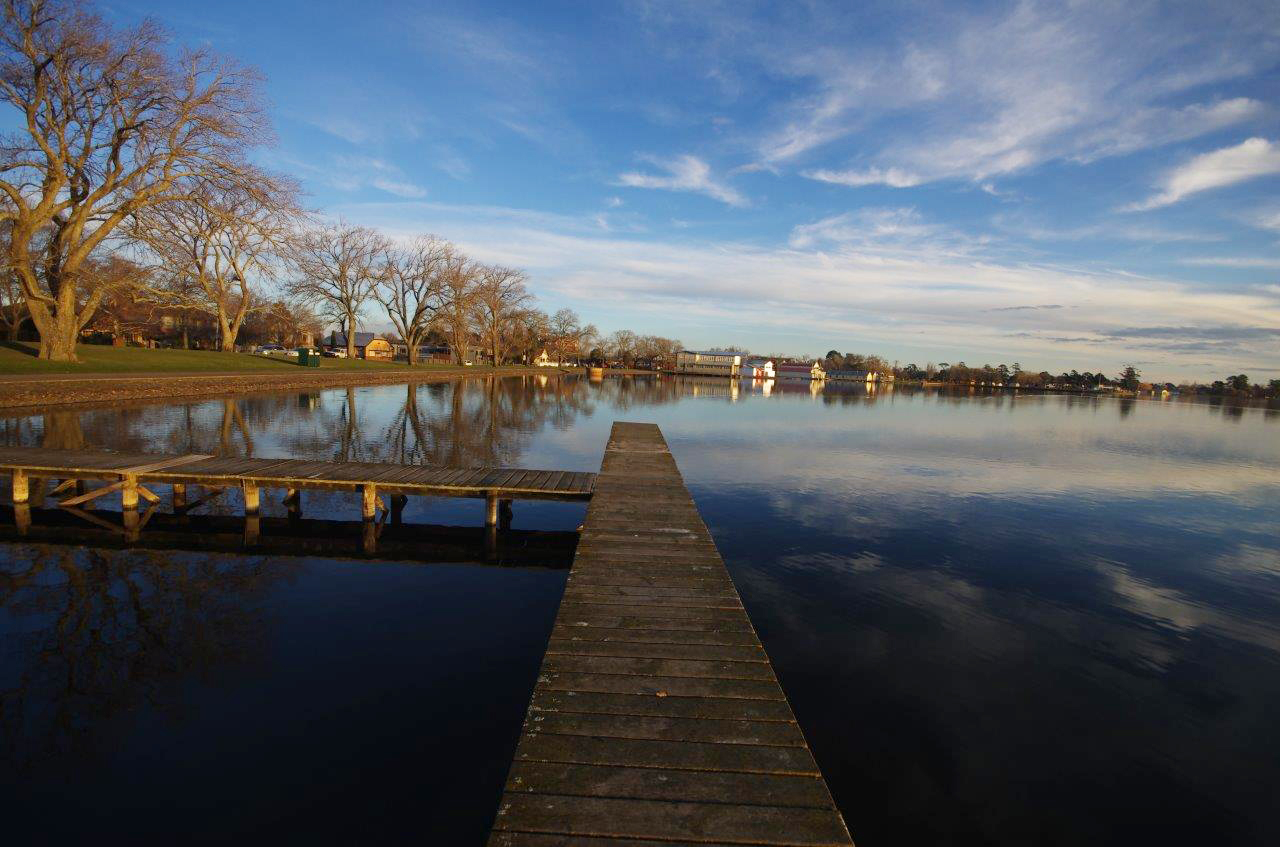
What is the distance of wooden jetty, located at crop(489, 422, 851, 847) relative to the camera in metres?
3.32

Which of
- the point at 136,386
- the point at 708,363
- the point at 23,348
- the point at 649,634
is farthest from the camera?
the point at 708,363

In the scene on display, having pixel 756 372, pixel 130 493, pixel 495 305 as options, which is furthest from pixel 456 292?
pixel 756 372

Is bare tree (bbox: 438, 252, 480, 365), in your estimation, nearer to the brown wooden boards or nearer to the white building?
the brown wooden boards

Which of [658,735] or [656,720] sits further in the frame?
[656,720]

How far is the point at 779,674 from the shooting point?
7.34 m

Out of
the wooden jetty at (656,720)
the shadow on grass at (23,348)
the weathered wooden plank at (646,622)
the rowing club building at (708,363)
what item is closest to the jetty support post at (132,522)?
the wooden jetty at (656,720)

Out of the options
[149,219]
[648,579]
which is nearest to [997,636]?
[648,579]

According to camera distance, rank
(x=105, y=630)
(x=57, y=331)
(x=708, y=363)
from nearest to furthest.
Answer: (x=105, y=630)
(x=57, y=331)
(x=708, y=363)

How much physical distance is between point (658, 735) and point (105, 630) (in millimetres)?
7436

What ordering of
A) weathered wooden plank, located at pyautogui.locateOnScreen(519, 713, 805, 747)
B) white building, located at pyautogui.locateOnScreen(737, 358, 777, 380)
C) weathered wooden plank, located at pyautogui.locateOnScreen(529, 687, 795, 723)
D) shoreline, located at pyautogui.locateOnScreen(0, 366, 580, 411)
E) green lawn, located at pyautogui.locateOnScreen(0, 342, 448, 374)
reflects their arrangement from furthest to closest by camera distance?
white building, located at pyautogui.locateOnScreen(737, 358, 777, 380), green lawn, located at pyautogui.locateOnScreen(0, 342, 448, 374), shoreline, located at pyautogui.locateOnScreen(0, 366, 580, 411), weathered wooden plank, located at pyautogui.locateOnScreen(529, 687, 795, 723), weathered wooden plank, located at pyautogui.locateOnScreen(519, 713, 805, 747)

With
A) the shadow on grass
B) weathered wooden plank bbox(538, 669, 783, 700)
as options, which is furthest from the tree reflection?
the shadow on grass

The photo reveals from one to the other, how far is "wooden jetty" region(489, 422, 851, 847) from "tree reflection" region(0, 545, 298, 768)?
4489mm

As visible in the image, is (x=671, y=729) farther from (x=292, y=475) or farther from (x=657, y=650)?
(x=292, y=475)

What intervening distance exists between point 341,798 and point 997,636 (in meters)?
8.55
